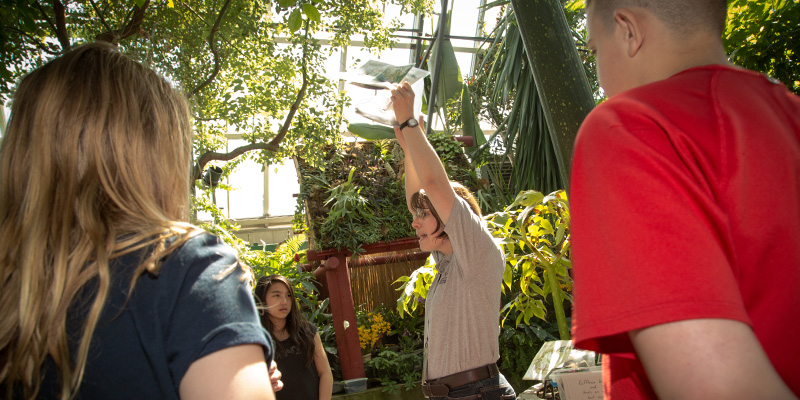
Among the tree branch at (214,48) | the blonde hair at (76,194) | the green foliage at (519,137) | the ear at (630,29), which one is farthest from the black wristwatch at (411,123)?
the green foliage at (519,137)

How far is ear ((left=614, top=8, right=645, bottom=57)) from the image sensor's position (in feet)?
2.58

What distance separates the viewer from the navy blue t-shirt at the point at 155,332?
2.48ft

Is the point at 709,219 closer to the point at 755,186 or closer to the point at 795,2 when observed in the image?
the point at 755,186

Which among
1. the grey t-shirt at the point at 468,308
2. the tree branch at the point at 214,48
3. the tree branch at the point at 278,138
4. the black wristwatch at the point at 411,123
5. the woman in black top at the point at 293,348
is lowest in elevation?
the woman in black top at the point at 293,348

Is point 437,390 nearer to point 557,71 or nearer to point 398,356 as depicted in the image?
point 557,71

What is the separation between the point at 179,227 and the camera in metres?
0.86

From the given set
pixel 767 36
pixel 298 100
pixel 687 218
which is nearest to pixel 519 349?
pixel 298 100

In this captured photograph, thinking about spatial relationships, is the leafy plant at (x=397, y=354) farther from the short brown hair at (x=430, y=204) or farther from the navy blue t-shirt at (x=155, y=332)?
the navy blue t-shirt at (x=155, y=332)

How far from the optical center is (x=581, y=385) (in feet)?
6.96

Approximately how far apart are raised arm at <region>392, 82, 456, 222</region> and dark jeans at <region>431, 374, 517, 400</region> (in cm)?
71

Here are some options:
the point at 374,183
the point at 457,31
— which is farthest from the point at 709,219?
the point at 457,31

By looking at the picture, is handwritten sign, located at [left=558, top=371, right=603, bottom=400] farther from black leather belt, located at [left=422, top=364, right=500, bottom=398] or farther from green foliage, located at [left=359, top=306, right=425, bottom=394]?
green foliage, located at [left=359, top=306, right=425, bottom=394]

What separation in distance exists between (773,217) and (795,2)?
11.5ft

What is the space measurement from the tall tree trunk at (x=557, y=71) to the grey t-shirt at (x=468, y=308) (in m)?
0.87
